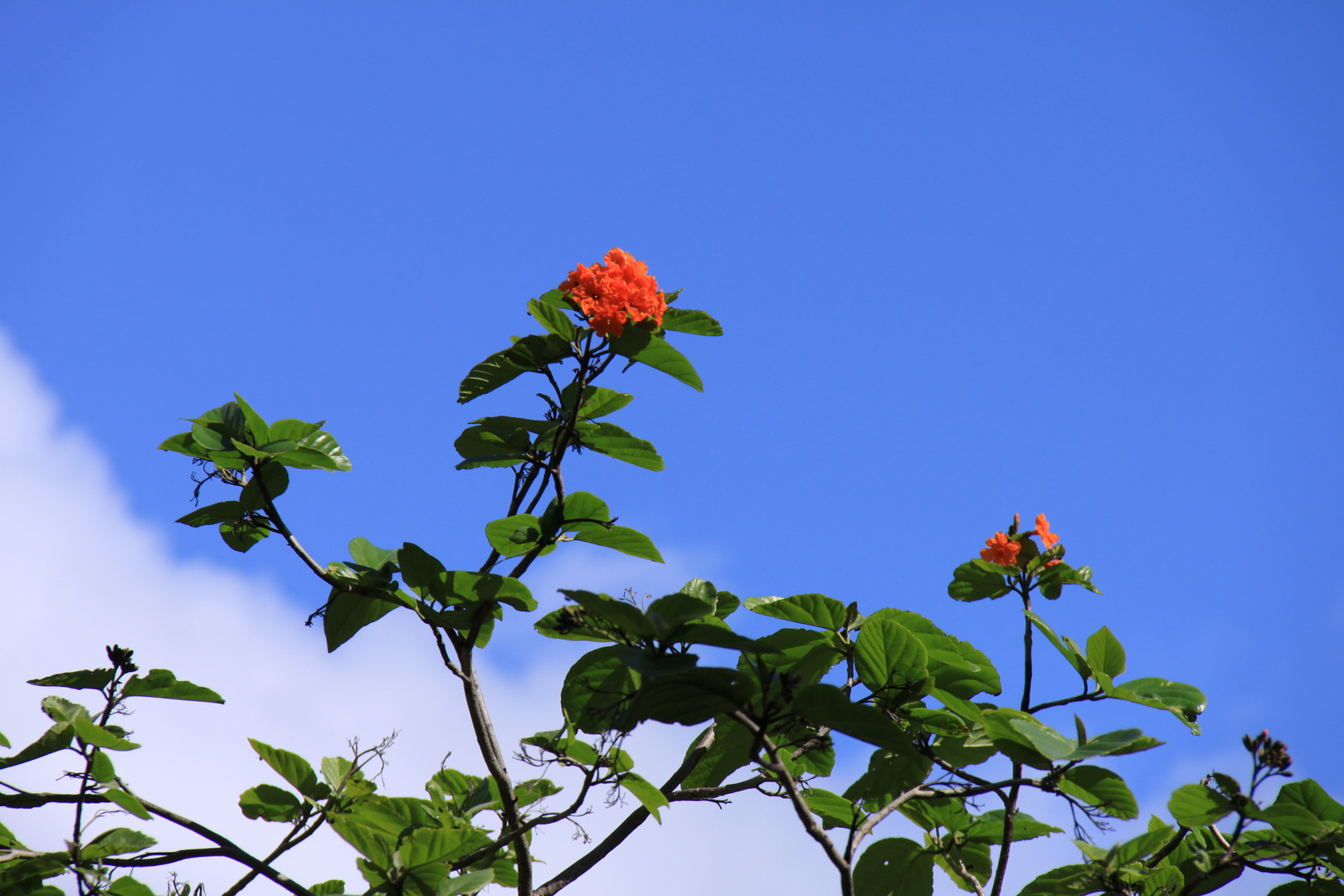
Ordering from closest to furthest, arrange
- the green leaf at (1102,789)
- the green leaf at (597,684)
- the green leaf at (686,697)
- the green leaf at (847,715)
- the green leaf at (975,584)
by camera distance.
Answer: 1. the green leaf at (686,697)
2. the green leaf at (847,715)
3. the green leaf at (1102,789)
4. the green leaf at (597,684)
5. the green leaf at (975,584)

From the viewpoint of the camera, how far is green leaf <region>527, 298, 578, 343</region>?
6.33 feet

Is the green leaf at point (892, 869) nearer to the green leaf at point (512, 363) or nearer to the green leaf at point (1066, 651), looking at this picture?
the green leaf at point (1066, 651)

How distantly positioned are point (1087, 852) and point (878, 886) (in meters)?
0.55

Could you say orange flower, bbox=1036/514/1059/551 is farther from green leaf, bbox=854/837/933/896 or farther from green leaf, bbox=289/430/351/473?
green leaf, bbox=289/430/351/473

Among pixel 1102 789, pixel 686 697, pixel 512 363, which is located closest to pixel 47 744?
pixel 512 363

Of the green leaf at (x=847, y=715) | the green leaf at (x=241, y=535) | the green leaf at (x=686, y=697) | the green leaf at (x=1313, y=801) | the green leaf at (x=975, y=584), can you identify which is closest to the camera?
the green leaf at (x=686, y=697)

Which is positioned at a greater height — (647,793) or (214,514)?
(214,514)

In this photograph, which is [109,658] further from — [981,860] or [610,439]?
[981,860]

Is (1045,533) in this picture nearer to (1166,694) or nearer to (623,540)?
(1166,694)

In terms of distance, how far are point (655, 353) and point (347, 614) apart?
917 mm

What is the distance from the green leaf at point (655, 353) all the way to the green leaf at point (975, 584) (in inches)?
38.1

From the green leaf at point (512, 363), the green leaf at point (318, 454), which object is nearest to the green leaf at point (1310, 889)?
the green leaf at point (512, 363)

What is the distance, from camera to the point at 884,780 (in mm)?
1905

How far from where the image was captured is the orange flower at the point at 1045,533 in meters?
2.63
